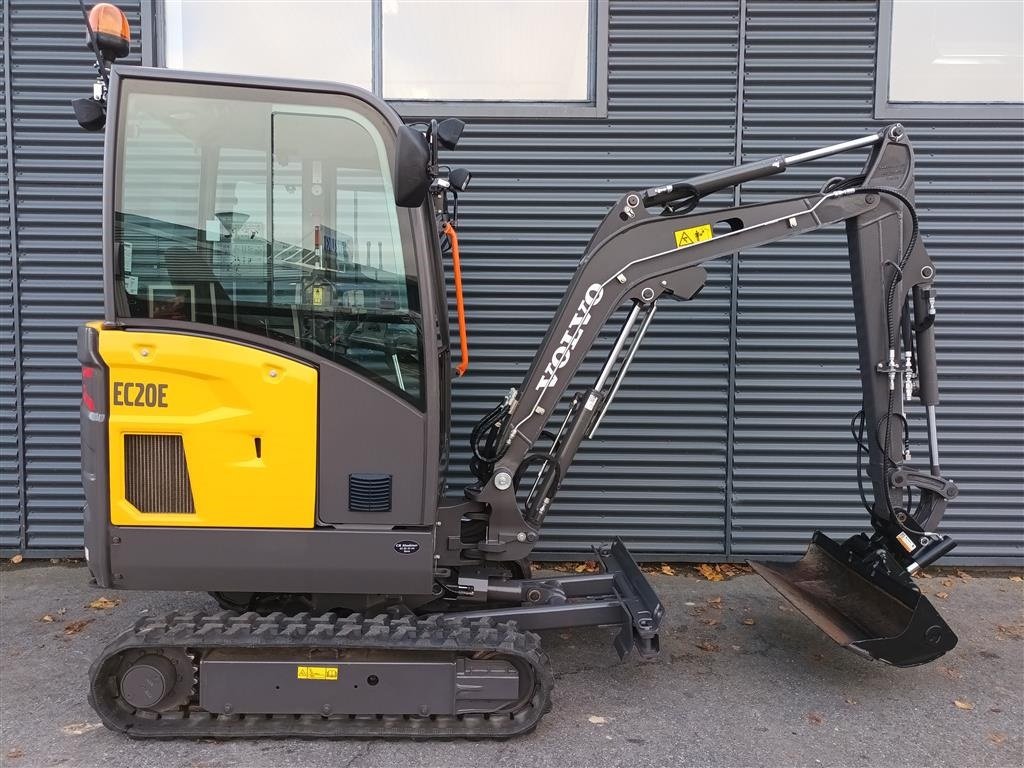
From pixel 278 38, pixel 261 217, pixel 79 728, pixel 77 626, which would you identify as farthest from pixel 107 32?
pixel 77 626

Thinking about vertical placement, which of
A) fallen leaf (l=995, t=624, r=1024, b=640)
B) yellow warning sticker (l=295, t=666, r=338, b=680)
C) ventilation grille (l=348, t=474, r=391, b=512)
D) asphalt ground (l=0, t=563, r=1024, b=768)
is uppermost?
ventilation grille (l=348, t=474, r=391, b=512)

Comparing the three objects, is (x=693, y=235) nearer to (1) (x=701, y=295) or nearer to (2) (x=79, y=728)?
(1) (x=701, y=295)

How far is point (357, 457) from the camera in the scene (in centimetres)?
302

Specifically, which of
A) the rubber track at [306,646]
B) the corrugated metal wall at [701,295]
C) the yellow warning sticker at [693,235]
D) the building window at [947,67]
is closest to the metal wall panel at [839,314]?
the corrugated metal wall at [701,295]

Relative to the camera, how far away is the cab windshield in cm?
292

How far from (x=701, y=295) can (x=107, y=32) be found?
3.96m

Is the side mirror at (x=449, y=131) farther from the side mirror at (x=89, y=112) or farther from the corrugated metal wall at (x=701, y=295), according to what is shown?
the corrugated metal wall at (x=701, y=295)

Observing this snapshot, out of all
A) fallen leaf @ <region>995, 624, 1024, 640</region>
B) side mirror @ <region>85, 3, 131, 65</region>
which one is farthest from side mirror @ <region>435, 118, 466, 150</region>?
fallen leaf @ <region>995, 624, 1024, 640</region>

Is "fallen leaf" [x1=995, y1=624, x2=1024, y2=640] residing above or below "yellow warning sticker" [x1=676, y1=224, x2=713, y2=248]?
below

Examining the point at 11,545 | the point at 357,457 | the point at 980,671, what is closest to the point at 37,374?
the point at 11,545

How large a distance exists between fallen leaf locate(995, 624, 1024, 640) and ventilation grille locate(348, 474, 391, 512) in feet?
12.9

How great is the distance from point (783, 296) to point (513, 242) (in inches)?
82.1

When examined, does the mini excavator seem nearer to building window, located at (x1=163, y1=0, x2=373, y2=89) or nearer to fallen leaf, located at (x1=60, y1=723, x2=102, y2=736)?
fallen leaf, located at (x1=60, y1=723, x2=102, y2=736)

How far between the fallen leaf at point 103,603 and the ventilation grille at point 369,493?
2542 millimetres
